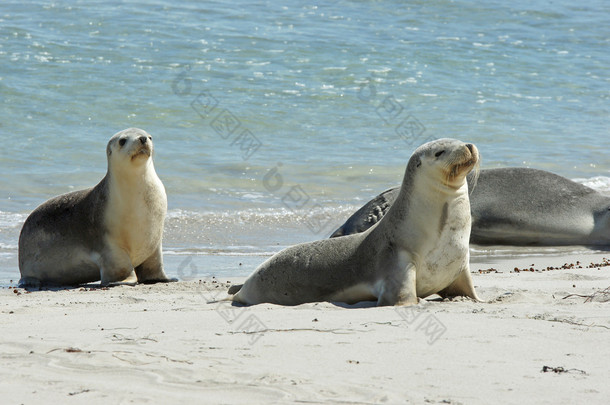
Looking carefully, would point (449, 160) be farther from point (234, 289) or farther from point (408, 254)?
point (234, 289)

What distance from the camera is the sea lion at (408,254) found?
5961 mm

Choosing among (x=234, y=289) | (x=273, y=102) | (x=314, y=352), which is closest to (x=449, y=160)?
(x=234, y=289)

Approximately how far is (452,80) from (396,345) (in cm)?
1574

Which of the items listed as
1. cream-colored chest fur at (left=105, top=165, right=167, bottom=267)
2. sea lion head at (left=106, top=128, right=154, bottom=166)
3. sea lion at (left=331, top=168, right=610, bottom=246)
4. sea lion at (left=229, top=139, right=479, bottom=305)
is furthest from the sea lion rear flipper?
sea lion at (left=331, top=168, right=610, bottom=246)

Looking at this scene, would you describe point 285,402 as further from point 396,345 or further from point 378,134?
point 378,134

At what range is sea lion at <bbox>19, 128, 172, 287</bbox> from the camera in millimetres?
7867

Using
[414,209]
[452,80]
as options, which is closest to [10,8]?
[452,80]

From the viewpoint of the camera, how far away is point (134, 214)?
26.0 feet

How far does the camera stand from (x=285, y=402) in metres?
3.56

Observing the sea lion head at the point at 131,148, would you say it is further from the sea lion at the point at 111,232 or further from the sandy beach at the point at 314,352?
the sandy beach at the point at 314,352

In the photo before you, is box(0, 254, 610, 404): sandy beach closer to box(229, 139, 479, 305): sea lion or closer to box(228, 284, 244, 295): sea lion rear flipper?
box(229, 139, 479, 305): sea lion

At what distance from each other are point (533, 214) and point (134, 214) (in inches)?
167

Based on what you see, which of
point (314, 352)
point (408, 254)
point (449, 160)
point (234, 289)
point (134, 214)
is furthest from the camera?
point (134, 214)

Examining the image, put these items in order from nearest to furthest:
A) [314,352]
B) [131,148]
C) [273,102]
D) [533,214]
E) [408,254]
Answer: [314,352] < [408,254] < [131,148] < [533,214] < [273,102]
